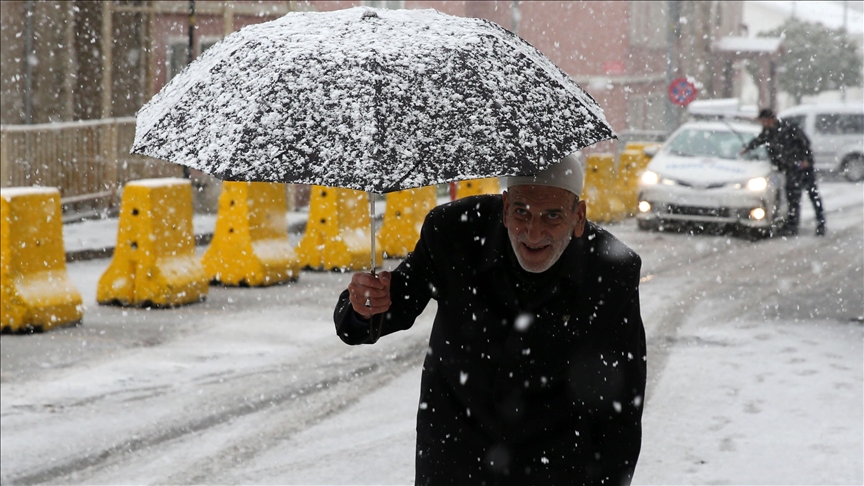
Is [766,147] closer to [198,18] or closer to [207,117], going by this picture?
[198,18]

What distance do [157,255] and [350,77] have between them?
719cm

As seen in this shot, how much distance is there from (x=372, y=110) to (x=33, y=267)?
6.62 meters

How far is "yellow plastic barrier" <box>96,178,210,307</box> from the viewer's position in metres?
9.45

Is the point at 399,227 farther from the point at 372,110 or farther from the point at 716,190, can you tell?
the point at 372,110

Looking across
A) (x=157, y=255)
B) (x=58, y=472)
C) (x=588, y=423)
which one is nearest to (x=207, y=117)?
(x=588, y=423)

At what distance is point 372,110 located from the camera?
2.56 m

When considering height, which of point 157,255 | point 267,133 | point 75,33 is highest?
point 75,33

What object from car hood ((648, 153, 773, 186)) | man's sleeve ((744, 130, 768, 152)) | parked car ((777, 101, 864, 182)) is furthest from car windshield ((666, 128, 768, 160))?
parked car ((777, 101, 864, 182))

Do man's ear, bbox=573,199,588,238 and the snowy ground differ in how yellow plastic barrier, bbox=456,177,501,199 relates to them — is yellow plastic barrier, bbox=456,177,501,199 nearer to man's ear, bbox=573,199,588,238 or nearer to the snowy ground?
the snowy ground

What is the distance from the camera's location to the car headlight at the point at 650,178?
52.1 feet

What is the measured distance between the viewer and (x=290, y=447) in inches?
218

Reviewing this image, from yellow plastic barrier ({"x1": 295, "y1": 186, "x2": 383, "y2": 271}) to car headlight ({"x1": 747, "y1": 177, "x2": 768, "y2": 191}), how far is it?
19.1ft

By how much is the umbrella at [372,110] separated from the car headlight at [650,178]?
1321cm

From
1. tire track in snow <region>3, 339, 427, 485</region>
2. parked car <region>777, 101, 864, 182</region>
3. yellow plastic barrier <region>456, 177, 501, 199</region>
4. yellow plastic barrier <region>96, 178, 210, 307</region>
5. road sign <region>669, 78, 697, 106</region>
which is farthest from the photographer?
parked car <region>777, 101, 864, 182</region>
